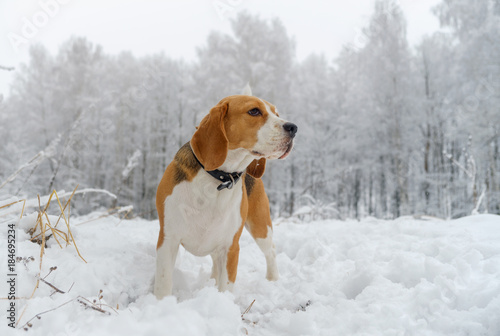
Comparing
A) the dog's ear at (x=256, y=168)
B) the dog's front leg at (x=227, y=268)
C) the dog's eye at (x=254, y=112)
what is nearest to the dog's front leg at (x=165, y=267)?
the dog's front leg at (x=227, y=268)

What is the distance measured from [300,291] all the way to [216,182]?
0.98 meters

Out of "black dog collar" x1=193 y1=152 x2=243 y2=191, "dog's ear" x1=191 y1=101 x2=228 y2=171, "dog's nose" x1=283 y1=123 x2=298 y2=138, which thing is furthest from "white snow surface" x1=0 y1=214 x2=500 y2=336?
"dog's nose" x1=283 y1=123 x2=298 y2=138

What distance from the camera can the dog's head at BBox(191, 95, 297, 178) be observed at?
1.92m

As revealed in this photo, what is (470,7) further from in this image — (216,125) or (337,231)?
(216,125)

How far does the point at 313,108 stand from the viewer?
18.5 m

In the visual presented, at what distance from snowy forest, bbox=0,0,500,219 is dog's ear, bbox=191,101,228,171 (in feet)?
35.1

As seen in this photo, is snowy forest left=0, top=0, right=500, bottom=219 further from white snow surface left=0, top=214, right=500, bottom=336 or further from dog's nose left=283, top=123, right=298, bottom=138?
dog's nose left=283, top=123, right=298, bottom=138

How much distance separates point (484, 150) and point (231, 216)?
48.7 feet

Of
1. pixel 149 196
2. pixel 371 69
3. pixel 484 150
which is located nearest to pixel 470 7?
pixel 371 69

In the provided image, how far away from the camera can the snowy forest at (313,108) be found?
536 inches

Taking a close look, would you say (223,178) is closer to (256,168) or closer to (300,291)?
(256,168)

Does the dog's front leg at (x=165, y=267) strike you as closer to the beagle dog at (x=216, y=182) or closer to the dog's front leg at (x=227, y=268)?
the beagle dog at (x=216, y=182)

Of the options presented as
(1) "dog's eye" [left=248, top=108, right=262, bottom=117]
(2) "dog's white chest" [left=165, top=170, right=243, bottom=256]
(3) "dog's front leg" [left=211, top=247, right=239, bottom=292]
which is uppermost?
(1) "dog's eye" [left=248, top=108, right=262, bottom=117]

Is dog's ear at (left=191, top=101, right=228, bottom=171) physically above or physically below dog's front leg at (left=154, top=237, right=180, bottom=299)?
above
